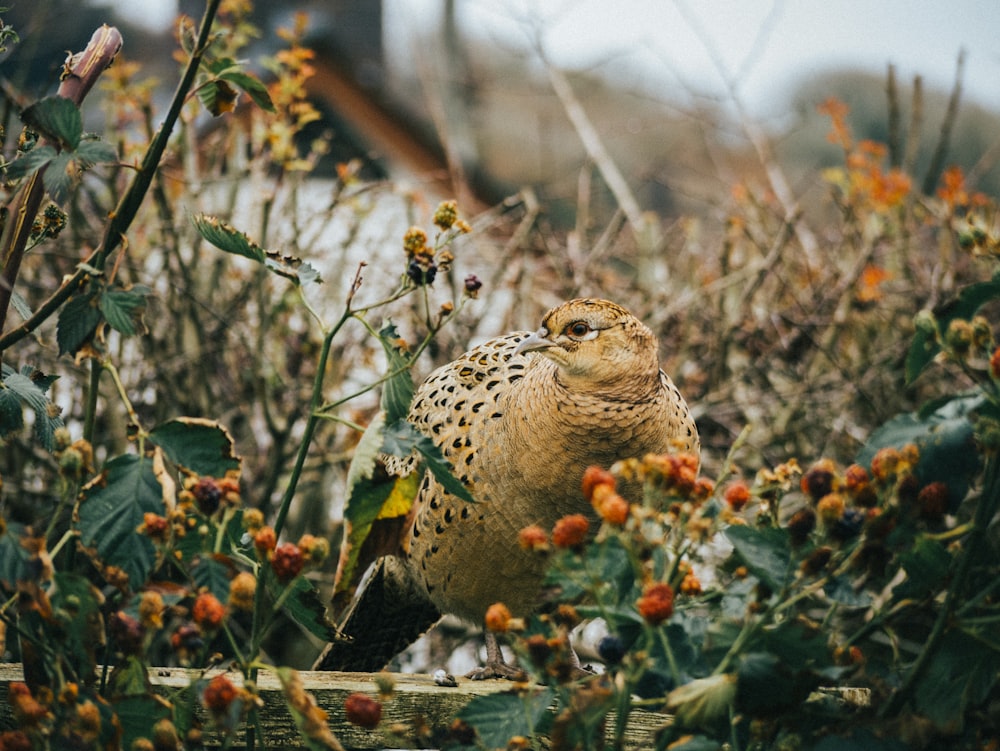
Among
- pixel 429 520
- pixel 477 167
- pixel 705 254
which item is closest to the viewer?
pixel 429 520

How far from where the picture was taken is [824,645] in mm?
1155

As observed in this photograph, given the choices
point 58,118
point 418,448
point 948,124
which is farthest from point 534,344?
point 948,124

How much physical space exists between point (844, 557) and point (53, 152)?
3.46ft

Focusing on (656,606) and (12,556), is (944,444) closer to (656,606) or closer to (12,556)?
(656,606)

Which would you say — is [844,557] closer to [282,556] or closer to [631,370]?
[282,556]

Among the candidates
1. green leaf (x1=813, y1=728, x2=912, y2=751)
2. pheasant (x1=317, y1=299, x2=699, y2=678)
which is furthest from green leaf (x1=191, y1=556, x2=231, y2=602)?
pheasant (x1=317, y1=299, x2=699, y2=678)

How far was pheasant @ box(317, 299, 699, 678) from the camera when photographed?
2098 mm

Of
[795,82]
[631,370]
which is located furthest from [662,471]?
[795,82]

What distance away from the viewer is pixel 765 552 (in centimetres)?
122

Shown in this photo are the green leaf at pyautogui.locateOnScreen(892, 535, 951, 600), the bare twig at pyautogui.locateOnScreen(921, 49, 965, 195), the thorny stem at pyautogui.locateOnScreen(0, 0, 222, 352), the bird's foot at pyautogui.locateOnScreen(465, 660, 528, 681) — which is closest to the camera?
the green leaf at pyautogui.locateOnScreen(892, 535, 951, 600)

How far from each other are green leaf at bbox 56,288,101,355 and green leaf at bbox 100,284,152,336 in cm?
2

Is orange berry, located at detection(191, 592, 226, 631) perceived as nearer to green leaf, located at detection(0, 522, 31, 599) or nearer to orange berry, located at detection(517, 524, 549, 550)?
green leaf, located at detection(0, 522, 31, 599)

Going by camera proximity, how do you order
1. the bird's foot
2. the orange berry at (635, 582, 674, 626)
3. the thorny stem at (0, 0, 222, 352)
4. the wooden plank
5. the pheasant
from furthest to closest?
the bird's foot
the pheasant
the wooden plank
the thorny stem at (0, 0, 222, 352)
the orange berry at (635, 582, 674, 626)

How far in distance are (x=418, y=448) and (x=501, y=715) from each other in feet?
1.08
